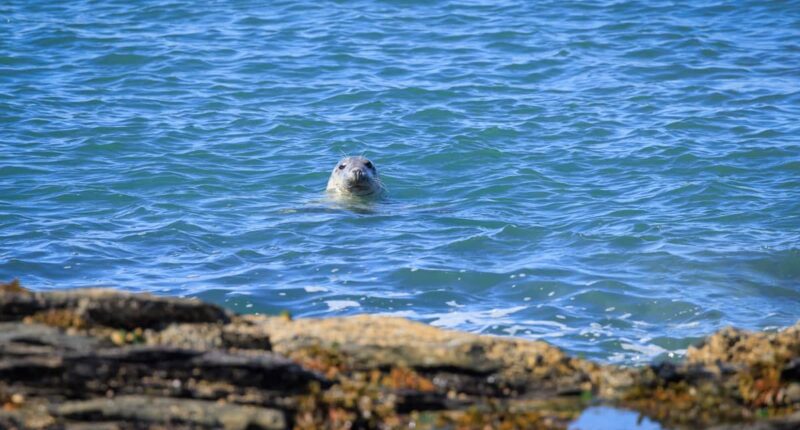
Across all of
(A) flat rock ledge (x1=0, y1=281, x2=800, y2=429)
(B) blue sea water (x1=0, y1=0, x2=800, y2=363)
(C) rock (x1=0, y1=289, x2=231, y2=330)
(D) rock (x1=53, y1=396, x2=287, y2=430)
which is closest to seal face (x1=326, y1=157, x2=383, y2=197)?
(B) blue sea water (x1=0, y1=0, x2=800, y2=363)

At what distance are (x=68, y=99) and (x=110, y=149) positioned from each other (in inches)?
104

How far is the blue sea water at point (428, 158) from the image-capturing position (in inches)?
412

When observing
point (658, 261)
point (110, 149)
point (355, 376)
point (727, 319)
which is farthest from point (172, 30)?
point (355, 376)

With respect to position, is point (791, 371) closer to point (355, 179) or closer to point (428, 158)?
point (355, 179)

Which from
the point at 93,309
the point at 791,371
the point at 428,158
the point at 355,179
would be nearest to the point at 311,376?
the point at 93,309

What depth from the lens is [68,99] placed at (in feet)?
60.4

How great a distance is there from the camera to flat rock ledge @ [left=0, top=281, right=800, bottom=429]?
5.52 metres

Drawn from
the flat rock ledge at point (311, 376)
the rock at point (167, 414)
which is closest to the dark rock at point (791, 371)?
the flat rock ledge at point (311, 376)

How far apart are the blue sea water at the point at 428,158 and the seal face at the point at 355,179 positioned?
1.04 ft

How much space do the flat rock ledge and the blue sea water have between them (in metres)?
2.60

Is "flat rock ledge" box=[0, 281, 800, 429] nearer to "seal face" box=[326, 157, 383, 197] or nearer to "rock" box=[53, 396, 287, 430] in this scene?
"rock" box=[53, 396, 287, 430]

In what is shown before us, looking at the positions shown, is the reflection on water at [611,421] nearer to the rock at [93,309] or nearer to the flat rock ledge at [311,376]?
the flat rock ledge at [311,376]

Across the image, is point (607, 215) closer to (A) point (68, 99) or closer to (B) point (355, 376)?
(B) point (355, 376)

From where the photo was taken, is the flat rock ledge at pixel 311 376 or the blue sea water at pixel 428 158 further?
the blue sea water at pixel 428 158
